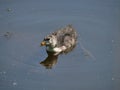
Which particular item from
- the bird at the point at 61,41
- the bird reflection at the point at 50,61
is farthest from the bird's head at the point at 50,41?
the bird reflection at the point at 50,61

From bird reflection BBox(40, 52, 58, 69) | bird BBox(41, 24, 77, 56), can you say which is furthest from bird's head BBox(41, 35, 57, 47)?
bird reflection BBox(40, 52, 58, 69)

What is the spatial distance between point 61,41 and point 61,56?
618 millimetres

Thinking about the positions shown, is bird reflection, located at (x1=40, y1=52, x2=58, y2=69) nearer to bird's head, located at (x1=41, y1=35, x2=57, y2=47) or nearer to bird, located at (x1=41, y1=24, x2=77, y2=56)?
bird, located at (x1=41, y1=24, x2=77, y2=56)

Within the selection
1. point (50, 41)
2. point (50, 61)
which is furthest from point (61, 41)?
point (50, 61)

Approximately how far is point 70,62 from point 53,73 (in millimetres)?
651

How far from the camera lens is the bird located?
1305 cm

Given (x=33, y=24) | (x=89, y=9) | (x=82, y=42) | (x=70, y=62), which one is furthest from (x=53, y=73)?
(x=89, y=9)

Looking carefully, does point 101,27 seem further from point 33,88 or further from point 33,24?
point 33,88

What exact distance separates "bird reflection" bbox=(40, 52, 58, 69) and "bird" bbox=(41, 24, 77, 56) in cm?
12

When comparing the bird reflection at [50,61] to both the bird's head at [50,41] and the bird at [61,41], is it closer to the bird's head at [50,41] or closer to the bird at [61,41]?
the bird at [61,41]

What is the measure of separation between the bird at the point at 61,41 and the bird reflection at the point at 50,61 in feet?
0.38

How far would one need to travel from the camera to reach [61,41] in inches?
529

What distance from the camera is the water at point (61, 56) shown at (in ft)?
39.0

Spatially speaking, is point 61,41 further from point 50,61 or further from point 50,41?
point 50,61
